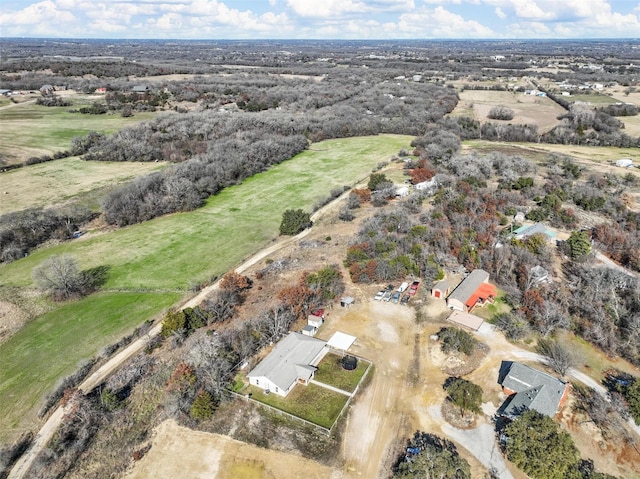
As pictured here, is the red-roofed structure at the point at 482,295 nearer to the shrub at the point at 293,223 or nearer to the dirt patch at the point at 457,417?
the dirt patch at the point at 457,417

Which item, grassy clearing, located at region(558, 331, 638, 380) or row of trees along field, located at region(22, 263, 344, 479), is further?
grassy clearing, located at region(558, 331, 638, 380)

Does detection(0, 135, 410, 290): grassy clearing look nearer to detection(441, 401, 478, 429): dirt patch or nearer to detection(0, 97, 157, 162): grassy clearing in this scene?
detection(441, 401, 478, 429): dirt patch

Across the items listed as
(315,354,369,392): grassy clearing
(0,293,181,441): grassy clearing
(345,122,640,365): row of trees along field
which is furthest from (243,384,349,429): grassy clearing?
(345,122,640,365): row of trees along field

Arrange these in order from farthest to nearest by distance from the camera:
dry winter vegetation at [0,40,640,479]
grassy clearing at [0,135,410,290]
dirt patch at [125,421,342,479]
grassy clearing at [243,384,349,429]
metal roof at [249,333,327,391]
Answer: grassy clearing at [0,135,410,290], metal roof at [249,333,327,391], grassy clearing at [243,384,349,429], dry winter vegetation at [0,40,640,479], dirt patch at [125,421,342,479]

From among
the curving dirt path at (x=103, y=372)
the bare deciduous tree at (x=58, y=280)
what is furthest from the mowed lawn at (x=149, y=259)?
the bare deciduous tree at (x=58, y=280)

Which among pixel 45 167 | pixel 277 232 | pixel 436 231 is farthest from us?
pixel 45 167

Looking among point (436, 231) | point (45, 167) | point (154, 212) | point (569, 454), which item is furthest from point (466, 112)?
point (569, 454)

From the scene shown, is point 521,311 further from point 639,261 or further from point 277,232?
point 277,232

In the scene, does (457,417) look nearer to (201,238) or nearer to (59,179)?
(201,238)
